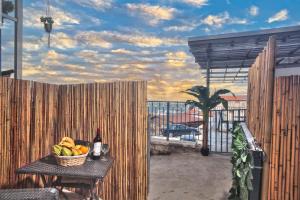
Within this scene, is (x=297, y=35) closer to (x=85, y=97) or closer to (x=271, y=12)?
(x=271, y=12)

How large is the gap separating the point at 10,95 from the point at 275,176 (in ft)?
9.69

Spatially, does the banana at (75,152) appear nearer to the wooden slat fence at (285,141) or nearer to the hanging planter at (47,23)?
the wooden slat fence at (285,141)

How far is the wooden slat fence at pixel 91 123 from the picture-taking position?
2.90m

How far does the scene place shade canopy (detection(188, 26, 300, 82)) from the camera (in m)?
A: 4.49

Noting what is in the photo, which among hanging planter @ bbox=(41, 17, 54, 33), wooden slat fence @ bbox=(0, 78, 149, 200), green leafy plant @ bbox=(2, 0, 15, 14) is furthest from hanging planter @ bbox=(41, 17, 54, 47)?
wooden slat fence @ bbox=(0, 78, 149, 200)

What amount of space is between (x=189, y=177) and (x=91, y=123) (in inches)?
86.9

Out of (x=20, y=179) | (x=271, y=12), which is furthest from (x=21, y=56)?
(x=271, y=12)

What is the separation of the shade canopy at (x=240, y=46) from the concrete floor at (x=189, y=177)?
261cm

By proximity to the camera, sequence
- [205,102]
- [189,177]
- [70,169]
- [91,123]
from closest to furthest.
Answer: [70,169]
[91,123]
[189,177]
[205,102]

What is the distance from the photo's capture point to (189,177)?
4445 millimetres

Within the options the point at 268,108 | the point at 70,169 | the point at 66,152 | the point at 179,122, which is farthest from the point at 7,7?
the point at 179,122

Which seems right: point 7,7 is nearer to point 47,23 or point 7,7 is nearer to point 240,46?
point 47,23

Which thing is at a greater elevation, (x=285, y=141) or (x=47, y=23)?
(x=47, y=23)

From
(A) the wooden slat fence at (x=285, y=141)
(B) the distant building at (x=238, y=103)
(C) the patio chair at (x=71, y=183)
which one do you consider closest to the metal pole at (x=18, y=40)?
(C) the patio chair at (x=71, y=183)
